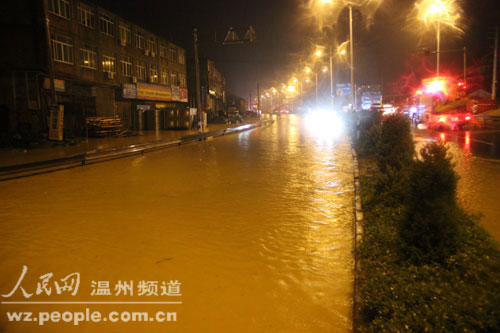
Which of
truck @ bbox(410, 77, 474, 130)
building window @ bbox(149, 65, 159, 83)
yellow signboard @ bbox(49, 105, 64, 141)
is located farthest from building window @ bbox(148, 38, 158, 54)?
truck @ bbox(410, 77, 474, 130)

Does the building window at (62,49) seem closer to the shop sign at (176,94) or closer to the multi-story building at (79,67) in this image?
the multi-story building at (79,67)

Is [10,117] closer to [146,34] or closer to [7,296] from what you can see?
[146,34]

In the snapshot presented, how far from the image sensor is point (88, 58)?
31.2m

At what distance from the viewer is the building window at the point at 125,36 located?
120ft

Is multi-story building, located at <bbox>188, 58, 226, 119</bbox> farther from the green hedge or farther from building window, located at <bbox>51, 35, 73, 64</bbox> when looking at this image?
the green hedge

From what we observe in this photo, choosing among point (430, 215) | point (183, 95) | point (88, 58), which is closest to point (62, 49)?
point (88, 58)

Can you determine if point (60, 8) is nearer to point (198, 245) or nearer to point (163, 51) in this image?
point (163, 51)

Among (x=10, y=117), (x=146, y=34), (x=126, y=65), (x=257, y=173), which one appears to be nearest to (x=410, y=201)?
(x=257, y=173)

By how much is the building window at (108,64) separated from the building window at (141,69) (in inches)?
174

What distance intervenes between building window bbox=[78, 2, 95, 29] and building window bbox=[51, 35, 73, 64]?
257 cm

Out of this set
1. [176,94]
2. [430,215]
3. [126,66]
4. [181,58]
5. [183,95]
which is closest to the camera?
[430,215]

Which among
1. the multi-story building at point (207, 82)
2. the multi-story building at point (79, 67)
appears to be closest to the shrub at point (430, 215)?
the multi-story building at point (79, 67)

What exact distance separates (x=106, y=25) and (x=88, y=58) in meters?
4.64

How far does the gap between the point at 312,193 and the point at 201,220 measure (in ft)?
9.92
